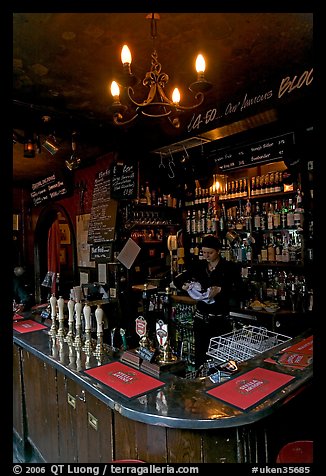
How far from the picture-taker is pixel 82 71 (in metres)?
3.02

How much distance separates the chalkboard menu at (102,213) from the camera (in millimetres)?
5471

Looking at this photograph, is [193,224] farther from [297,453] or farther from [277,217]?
[297,453]

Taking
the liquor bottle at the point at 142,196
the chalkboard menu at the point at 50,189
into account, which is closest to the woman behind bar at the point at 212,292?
the liquor bottle at the point at 142,196

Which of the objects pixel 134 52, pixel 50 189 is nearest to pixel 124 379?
pixel 134 52

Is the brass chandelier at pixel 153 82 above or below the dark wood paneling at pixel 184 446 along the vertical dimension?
above

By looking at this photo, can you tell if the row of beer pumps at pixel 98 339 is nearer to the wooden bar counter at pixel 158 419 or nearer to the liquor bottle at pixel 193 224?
the wooden bar counter at pixel 158 419

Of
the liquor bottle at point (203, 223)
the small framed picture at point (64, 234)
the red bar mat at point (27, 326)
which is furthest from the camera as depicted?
the small framed picture at point (64, 234)

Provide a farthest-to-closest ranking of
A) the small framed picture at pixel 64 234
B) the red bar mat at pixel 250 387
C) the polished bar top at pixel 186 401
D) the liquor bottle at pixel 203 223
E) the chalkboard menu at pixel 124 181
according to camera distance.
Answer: the small framed picture at pixel 64 234, the liquor bottle at pixel 203 223, the chalkboard menu at pixel 124 181, the red bar mat at pixel 250 387, the polished bar top at pixel 186 401

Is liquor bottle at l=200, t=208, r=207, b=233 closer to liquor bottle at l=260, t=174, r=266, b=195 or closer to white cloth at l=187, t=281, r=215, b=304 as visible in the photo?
liquor bottle at l=260, t=174, r=266, b=195

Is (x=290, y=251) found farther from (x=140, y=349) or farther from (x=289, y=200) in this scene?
(x=140, y=349)

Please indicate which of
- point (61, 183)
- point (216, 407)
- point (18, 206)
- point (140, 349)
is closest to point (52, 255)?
point (18, 206)

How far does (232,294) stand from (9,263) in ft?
9.50

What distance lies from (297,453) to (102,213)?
470 centimetres

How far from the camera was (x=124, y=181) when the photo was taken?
5.11 metres
